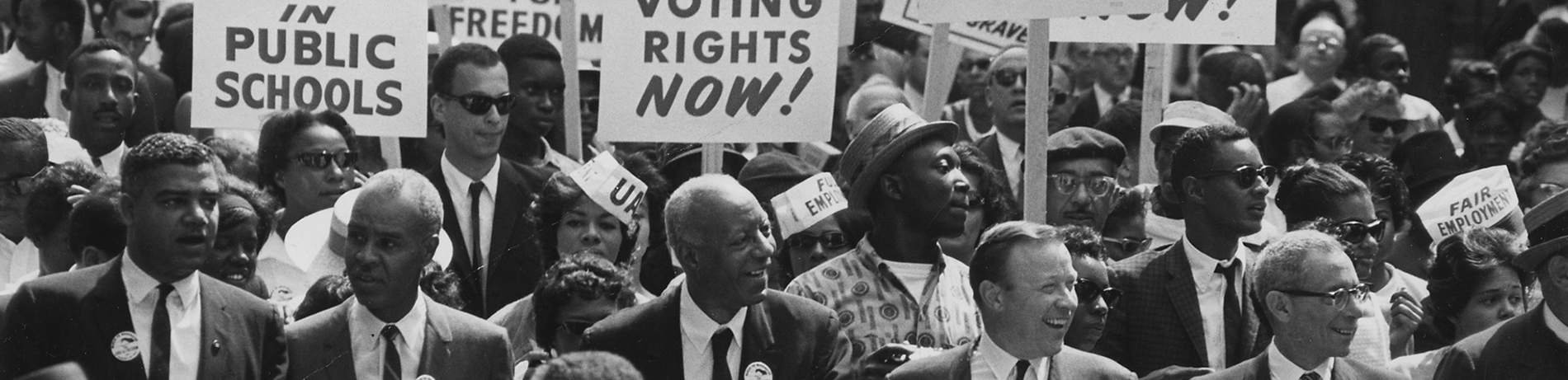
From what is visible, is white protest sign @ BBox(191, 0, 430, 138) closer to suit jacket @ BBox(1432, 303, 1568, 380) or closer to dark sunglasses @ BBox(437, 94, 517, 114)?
dark sunglasses @ BBox(437, 94, 517, 114)

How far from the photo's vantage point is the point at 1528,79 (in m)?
12.8

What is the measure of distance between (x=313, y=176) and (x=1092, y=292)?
9.95ft

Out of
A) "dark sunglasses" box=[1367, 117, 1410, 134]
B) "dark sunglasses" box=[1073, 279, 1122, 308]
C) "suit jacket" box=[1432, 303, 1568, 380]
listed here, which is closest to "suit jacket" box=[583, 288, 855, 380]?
"dark sunglasses" box=[1073, 279, 1122, 308]

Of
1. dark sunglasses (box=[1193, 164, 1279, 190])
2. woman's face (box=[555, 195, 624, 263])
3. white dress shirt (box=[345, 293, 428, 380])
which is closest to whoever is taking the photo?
white dress shirt (box=[345, 293, 428, 380])

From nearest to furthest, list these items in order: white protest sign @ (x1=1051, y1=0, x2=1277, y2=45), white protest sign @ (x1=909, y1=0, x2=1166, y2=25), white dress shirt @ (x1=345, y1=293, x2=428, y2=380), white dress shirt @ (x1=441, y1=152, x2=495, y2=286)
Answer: white dress shirt @ (x1=345, y1=293, x2=428, y2=380) < white protest sign @ (x1=909, y1=0, x2=1166, y2=25) < white dress shirt @ (x1=441, y1=152, x2=495, y2=286) < white protest sign @ (x1=1051, y1=0, x2=1277, y2=45)

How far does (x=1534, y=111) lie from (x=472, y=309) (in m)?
7.07

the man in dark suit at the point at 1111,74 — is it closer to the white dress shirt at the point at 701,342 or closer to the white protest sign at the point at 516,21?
the white protest sign at the point at 516,21

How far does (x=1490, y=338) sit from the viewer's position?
6492 millimetres

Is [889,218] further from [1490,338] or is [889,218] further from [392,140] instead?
[392,140]

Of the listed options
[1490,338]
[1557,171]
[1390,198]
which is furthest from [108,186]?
[1557,171]

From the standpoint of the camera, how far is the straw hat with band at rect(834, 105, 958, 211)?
737 centimetres

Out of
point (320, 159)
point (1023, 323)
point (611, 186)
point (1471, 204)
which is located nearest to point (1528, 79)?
point (1471, 204)

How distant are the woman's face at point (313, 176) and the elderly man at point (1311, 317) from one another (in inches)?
137

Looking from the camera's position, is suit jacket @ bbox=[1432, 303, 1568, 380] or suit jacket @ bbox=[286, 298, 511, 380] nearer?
suit jacket @ bbox=[286, 298, 511, 380]
